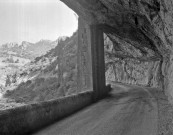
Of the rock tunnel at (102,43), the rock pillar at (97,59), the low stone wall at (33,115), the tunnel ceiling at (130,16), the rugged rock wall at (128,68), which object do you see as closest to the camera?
the low stone wall at (33,115)

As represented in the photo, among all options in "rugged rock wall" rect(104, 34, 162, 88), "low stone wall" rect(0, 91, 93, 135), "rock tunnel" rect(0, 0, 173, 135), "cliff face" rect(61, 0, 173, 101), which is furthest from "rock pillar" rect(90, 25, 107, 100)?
"rugged rock wall" rect(104, 34, 162, 88)

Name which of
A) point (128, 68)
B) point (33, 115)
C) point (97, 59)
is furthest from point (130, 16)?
point (128, 68)

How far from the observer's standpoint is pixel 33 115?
29.8 feet

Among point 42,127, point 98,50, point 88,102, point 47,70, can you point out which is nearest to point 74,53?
point 47,70

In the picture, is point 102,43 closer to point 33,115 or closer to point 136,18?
point 136,18

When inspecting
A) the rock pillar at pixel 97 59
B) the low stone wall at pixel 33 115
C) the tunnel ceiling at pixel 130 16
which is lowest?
the low stone wall at pixel 33 115

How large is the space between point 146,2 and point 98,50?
989 centimetres

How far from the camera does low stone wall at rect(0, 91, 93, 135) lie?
7426 mm

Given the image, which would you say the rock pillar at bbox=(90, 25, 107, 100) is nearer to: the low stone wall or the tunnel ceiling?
the tunnel ceiling

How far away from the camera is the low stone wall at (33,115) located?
7426 millimetres

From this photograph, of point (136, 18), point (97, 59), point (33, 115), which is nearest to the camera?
point (33, 115)

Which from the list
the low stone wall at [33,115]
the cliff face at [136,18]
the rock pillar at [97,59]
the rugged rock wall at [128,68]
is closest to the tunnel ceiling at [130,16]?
the cliff face at [136,18]

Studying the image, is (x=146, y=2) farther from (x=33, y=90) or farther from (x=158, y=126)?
(x=33, y=90)

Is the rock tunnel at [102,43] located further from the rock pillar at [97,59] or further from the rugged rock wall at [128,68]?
the rugged rock wall at [128,68]
